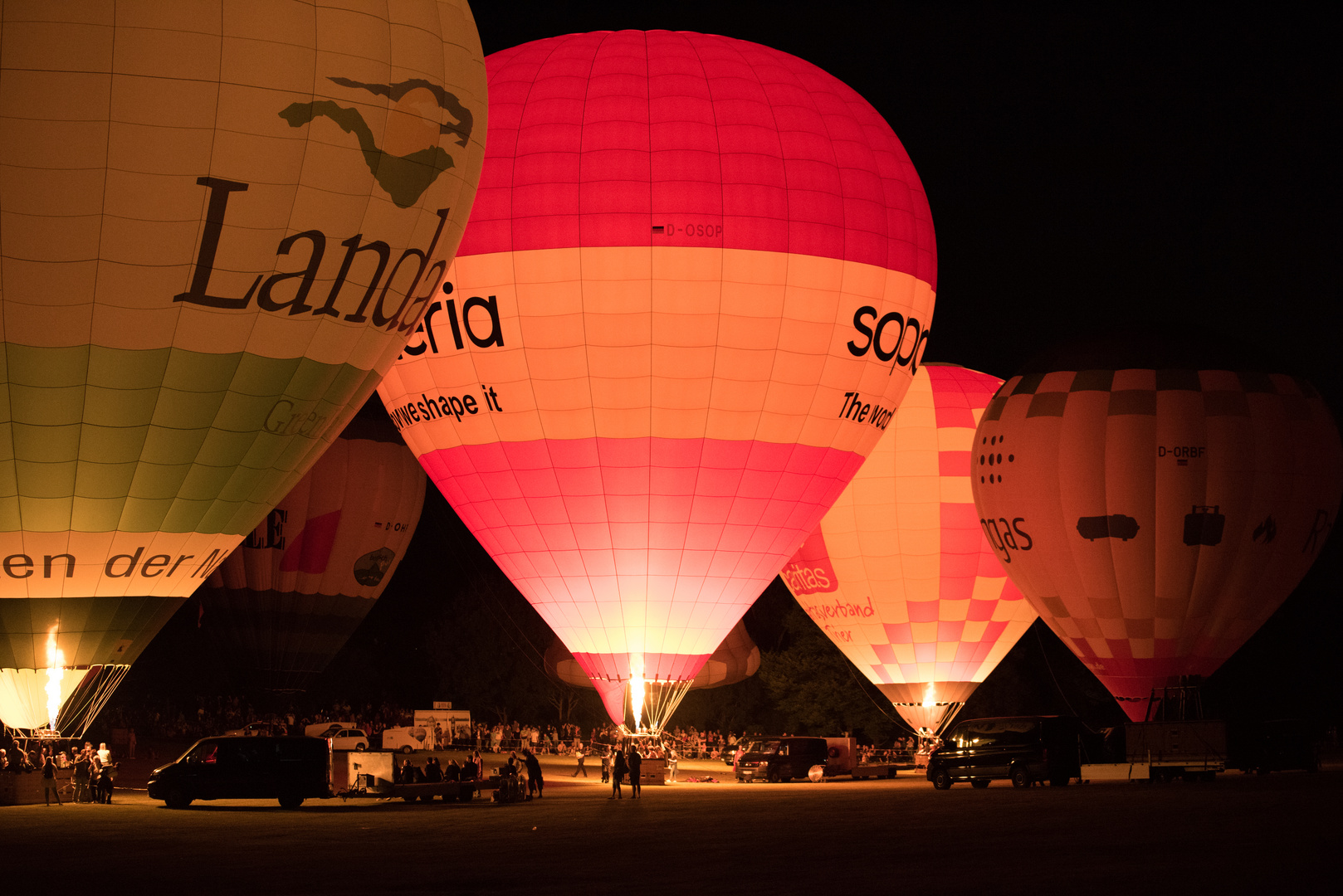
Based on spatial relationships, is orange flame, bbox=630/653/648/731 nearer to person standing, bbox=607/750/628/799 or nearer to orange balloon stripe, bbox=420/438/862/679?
orange balloon stripe, bbox=420/438/862/679

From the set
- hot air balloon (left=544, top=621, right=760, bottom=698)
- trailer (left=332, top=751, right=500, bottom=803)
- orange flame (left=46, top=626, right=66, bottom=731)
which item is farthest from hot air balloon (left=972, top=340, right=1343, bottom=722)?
orange flame (left=46, top=626, right=66, bottom=731)

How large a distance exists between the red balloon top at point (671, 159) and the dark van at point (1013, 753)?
670 centimetres

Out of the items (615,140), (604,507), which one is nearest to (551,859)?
(604,507)

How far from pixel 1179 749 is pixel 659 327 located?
32.2 feet

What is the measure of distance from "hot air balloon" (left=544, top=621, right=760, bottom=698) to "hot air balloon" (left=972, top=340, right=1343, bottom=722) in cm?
1049

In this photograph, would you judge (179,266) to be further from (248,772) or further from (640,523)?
(640,523)

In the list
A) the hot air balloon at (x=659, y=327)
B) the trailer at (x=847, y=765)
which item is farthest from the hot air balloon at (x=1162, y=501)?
the trailer at (x=847, y=765)

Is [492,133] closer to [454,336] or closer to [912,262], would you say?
[454,336]

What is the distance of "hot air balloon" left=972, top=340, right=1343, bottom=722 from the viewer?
2489cm

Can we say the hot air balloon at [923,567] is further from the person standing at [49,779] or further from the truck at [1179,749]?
the person standing at [49,779]

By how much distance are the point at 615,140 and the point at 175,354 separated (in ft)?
23.5

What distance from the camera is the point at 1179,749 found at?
23.4 metres

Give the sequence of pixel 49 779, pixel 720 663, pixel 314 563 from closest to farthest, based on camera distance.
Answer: pixel 49 779, pixel 314 563, pixel 720 663

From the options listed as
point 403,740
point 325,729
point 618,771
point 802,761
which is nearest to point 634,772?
point 618,771
